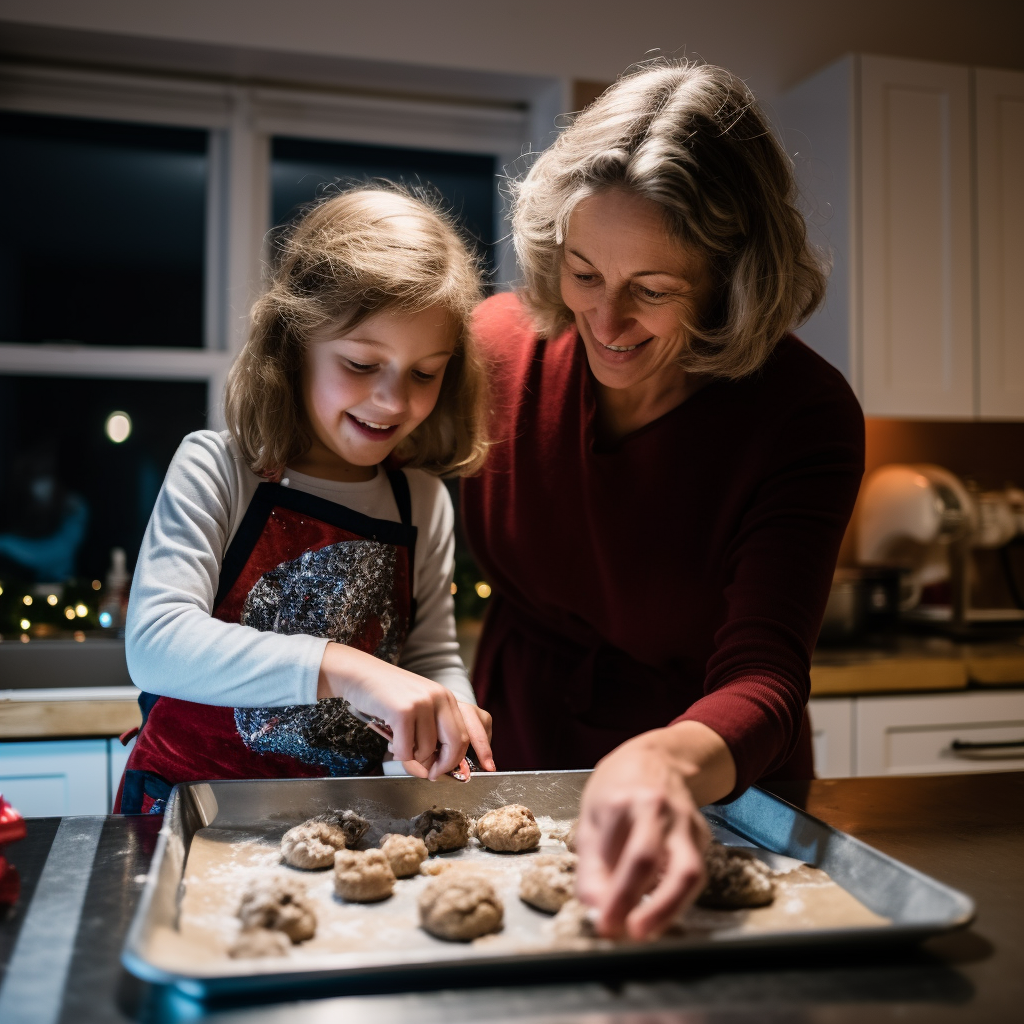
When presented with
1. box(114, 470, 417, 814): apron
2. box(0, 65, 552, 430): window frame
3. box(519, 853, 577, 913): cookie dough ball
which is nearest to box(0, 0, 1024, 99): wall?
box(0, 65, 552, 430): window frame

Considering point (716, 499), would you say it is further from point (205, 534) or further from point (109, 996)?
point (109, 996)

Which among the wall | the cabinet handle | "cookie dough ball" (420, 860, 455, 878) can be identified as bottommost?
the cabinet handle

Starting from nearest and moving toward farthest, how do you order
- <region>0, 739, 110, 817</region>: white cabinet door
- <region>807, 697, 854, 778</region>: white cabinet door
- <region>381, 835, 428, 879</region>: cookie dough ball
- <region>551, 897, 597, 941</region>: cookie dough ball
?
1. <region>551, 897, 597, 941</region>: cookie dough ball
2. <region>381, 835, 428, 879</region>: cookie dough ball
3. <region>0, 739, 110, 817</region>: white cabinet door
4. <region>807, 697, 854, 778</region>: white cabinet door

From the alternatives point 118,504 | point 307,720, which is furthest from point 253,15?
point 307,720

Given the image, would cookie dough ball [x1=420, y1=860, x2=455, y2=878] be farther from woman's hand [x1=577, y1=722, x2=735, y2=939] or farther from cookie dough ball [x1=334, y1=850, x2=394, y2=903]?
woman's hand [x1=577, y1=722, x2=735, y2=939]

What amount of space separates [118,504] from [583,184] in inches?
71.8

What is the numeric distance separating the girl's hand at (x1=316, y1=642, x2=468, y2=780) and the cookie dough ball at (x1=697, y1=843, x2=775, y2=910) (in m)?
0.23

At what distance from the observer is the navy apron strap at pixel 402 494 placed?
121cm

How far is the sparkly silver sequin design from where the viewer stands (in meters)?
1.06

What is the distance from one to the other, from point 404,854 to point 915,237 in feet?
6.77

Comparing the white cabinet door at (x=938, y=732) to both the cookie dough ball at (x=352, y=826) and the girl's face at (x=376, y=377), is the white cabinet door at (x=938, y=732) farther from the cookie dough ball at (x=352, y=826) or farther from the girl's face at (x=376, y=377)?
the cookie dough ball at (x=352, y=826)

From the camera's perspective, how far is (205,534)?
103cm

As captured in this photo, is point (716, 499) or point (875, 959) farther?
point (716, 499)

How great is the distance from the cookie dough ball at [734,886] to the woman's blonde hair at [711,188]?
1.66 feet
